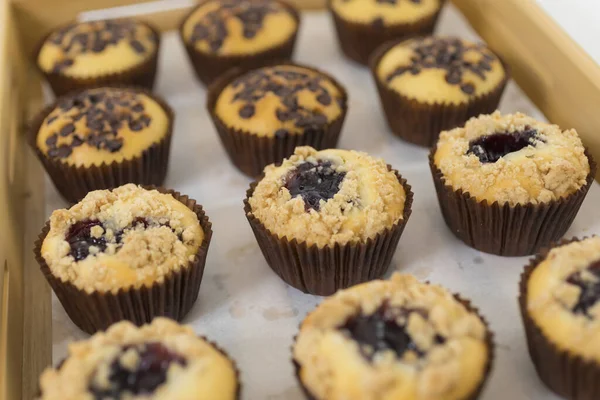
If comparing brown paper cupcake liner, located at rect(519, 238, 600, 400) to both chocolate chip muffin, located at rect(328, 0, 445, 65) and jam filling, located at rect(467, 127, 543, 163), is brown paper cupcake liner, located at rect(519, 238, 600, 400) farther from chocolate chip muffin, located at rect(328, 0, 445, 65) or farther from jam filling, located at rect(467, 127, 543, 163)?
chocolate chip muffin, located at rect(328, 0, 445, 65)

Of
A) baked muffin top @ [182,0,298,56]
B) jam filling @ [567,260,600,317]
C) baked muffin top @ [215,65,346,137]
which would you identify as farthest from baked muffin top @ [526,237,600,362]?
baked muffin top @ [182,0,298,56]

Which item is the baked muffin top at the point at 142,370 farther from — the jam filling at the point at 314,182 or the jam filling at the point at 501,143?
the jam filling at the point at 501,143

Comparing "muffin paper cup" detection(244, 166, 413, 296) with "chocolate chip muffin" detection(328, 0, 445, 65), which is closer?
"muffin paper cup" detection(244, 166, 413, 296)

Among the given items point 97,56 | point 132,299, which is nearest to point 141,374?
point 132,299

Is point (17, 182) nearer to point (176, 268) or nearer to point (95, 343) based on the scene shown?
point (176, 268)

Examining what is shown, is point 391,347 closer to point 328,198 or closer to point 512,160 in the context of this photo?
point 328,198

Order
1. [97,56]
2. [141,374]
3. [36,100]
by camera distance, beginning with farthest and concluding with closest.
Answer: [36,100], [97,56], [141,374]

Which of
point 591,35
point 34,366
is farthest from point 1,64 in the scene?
point 591,35
